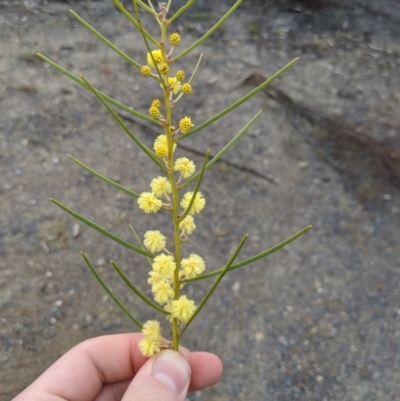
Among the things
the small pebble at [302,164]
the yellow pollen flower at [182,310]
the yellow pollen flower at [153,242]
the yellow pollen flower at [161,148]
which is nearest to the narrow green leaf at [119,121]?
the yellow pollen flower at [161,148]

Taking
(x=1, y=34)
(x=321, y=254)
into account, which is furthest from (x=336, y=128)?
(x=1, y=34)

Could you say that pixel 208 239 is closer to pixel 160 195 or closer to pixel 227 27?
pixel 160 195

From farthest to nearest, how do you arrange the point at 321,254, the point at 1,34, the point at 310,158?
the point at 1,34 < the point at 310,158 < the point at 321,254

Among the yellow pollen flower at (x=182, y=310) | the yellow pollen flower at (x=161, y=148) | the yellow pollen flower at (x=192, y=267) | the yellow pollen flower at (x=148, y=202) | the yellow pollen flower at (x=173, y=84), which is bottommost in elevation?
the yellow pollen flower at (x=182, y=310)

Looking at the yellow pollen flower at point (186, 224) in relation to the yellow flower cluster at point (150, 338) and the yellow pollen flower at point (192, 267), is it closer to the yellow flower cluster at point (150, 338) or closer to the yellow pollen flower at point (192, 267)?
the yellow pollen flower at point (192, 267)

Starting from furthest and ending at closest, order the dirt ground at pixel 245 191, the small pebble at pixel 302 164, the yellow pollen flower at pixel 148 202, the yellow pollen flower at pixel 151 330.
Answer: the small pebble at pixel 302 164 < the dirt ground at pixel 245 191 < the yellow pollen flower at pixel 151 330 < the yellow pollen flower at pixel 148 202

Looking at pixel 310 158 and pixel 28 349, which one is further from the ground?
pixel 310 158

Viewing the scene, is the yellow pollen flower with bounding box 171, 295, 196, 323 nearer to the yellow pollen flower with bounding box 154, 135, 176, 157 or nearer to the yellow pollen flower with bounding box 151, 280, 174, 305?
the yellow pollen flower with bounding box 151, 280, 174, 305
